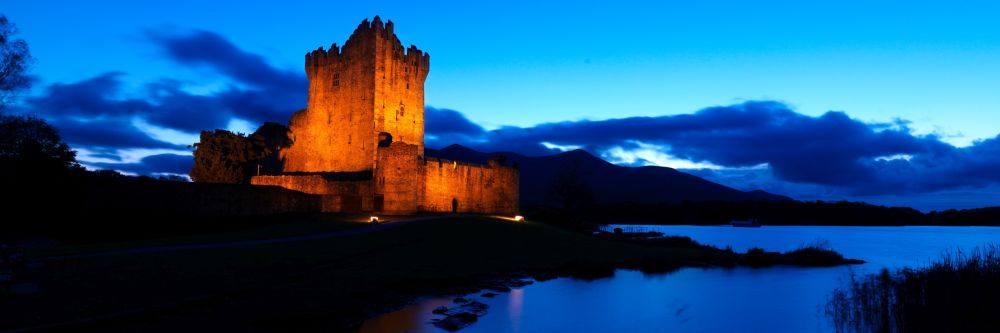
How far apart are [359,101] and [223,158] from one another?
411 inches

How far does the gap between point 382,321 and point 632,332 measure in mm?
6198

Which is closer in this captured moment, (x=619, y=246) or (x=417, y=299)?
(x=417, y=299)

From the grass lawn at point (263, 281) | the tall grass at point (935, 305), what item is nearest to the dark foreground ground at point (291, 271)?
the grass lawn at point (263, 281)

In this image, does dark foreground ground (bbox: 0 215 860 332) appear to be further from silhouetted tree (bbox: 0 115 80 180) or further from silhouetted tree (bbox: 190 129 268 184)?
silhouetted tree (bbox: 190 129 268 184)

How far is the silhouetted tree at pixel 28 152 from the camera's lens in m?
29.6

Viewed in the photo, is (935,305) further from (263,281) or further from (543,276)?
(263,281)

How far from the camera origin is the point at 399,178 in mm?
43969

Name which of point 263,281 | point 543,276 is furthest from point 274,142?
point 263,281

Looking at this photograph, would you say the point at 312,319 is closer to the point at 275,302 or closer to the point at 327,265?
the point at 275,302

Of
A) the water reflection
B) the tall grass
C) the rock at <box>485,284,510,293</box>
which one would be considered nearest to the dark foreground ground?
the rock at <box>485,284,510,293</box>

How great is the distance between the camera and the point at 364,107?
173 ft

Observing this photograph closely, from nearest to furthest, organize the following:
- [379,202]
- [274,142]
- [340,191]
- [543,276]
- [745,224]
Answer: [543,276]
[379,202]
[340,191]
[274,142]
[745,224]

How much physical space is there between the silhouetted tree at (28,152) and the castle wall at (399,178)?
56.8 feet

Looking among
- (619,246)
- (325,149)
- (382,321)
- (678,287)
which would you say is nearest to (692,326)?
(678,287)
